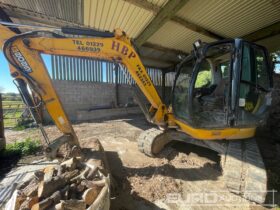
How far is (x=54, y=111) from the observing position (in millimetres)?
2994

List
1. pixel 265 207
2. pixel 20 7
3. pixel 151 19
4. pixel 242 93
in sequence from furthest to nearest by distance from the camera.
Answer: pixel 151 19, pixel 20 7, pixel 242 93, pixel 265 207

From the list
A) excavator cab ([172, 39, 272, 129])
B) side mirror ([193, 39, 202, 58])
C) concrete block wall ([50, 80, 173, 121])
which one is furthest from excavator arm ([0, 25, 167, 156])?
concrete block wall ([50, 80, 173, 121])

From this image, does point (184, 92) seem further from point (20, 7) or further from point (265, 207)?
point (20, 7)

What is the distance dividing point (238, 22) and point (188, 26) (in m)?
1.38

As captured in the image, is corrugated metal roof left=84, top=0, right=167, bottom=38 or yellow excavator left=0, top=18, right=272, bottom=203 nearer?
yellow excavator left=0, top=18, right=272, bottom=203

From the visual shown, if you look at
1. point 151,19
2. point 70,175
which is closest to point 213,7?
point 151,19

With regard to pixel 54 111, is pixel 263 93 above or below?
above

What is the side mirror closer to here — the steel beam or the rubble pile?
the rubble pile

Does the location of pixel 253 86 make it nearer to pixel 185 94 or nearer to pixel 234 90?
pixel 234 90

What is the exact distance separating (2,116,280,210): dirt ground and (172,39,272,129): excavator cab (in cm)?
92

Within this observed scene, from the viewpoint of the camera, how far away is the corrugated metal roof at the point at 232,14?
4.19 metres

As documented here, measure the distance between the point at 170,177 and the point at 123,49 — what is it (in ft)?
8.01

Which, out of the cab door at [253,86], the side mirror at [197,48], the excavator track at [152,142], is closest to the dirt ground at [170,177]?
the excavator track at [152,142]

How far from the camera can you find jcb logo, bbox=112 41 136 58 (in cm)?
319
